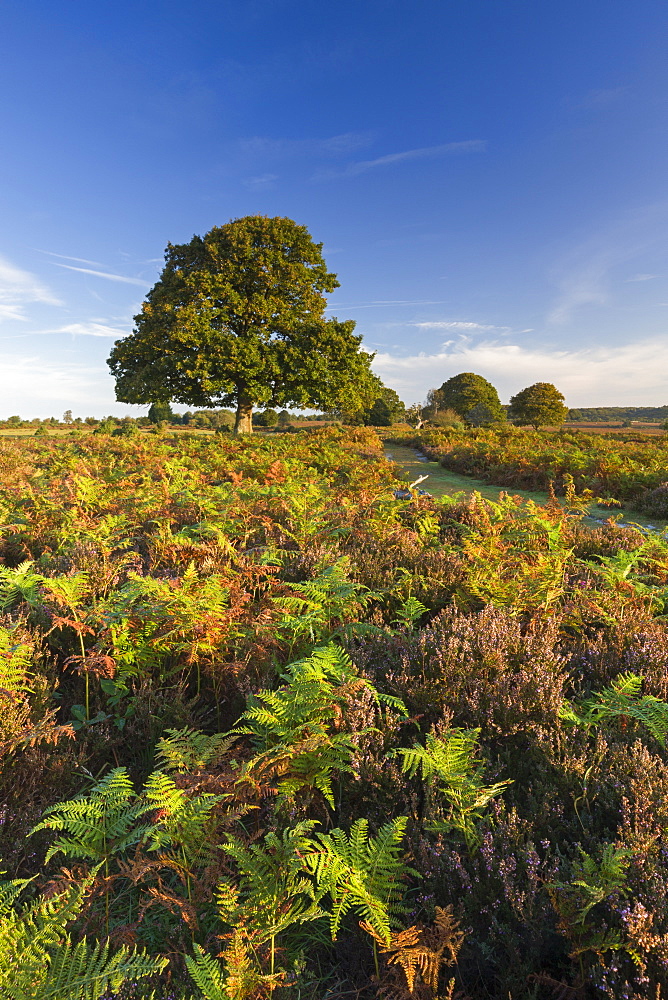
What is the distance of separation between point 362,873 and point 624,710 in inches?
65.6

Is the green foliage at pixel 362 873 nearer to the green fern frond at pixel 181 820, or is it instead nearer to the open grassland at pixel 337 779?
the open grassland at pixel 337 779

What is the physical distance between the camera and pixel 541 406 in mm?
56188

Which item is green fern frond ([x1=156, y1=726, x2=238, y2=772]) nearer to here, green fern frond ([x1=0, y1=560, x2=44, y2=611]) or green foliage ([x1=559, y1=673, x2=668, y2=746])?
green foliage ([x1=559, y1=673, x2=668, y2=746])

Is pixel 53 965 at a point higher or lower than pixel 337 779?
higher

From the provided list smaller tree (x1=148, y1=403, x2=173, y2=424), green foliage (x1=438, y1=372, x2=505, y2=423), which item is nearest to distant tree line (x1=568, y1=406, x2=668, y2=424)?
green foliage (x1=438, y1=372, x2=505, y2=423)

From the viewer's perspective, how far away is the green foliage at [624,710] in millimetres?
2395

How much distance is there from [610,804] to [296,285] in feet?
87.1

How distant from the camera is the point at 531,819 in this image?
213cm

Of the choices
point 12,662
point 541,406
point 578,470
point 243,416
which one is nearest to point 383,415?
point 541,406

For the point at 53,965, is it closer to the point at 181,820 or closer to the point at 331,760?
the point at 181,820

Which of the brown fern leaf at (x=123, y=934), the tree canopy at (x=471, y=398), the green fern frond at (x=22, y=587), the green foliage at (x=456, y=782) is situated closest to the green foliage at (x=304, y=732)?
the green foliage at (x=456, y=782)

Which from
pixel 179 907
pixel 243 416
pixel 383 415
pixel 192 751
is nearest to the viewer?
pixel 179 907

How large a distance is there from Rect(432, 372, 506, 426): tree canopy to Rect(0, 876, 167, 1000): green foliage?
191 feet

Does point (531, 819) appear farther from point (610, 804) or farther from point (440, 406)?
point (440, 406)
